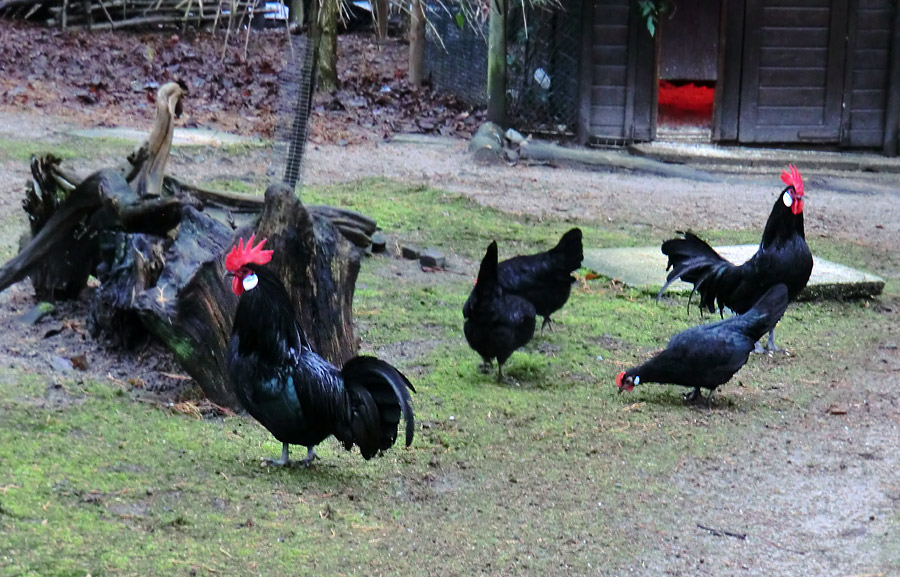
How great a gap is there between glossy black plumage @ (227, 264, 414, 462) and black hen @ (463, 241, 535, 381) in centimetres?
160

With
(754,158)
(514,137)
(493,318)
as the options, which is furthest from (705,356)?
(754,158)

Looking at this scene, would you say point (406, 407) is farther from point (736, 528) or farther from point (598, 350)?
point (598, 350)

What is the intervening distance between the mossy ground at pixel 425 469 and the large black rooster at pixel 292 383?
0.26 meters

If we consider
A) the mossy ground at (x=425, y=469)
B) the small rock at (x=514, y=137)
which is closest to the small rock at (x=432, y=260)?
the mossy ground at (x=425, y=469)

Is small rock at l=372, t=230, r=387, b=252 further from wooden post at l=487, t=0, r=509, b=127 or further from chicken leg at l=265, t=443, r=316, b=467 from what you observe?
wooden post at l=487, t=0, r=509, b=127

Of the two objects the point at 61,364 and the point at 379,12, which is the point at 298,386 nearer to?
the point at 61,364

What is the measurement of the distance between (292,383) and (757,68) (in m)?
12.6

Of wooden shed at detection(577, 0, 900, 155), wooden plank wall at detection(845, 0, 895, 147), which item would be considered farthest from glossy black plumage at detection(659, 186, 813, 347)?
wooden plank wall at detection(845, 0, 895, 147)

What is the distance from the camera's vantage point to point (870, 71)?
Answer: 15.6m

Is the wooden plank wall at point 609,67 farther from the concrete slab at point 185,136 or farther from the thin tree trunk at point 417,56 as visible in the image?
the concrete slab at point 185,136

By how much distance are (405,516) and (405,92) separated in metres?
14.0

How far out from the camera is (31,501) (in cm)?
399

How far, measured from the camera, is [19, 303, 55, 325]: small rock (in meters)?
6.45

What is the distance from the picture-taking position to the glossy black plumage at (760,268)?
22.4 ft
